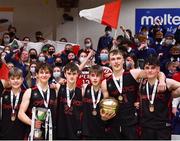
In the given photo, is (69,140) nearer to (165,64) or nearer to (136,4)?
(165,64)

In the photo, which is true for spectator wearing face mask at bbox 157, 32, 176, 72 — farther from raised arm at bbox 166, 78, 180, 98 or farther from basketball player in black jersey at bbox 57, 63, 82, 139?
basketball player in black jersey at bbox 57, 63, 82, 139

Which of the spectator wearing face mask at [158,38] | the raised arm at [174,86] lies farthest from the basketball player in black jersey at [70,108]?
the spectator wearing face mask at [158,38]

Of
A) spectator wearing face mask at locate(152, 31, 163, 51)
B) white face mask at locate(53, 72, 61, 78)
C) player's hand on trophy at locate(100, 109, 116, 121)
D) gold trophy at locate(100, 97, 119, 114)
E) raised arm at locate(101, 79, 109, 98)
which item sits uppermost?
spectator wearing face mask at locate(152, 31, 163, 51)

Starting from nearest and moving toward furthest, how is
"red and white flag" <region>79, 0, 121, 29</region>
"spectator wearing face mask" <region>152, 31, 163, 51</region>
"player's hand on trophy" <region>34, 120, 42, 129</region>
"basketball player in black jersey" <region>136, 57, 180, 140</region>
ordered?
"player's hand on trophy" <region>34, 120, 42, 129</region> → "basketball player in black jersey" <region>136, 57, 180, 140</region> → "red and white flag" <region>79, 0, 121, 29</region> → "spectator wearing face mask" <region>152, 31, 163, 51</region>

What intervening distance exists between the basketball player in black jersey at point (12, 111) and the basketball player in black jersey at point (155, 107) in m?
1.79

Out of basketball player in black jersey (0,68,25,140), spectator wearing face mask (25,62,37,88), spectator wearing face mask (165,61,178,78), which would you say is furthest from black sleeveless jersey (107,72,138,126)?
spectator wearing face mask (165,61,178,78)

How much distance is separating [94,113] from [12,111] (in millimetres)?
1210

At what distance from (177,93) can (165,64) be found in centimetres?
431

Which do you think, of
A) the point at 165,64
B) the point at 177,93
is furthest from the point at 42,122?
the point at 165,64

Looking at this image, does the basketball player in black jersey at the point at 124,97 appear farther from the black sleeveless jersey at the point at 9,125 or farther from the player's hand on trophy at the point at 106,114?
the black sleeveless jersey at the point at 9,125

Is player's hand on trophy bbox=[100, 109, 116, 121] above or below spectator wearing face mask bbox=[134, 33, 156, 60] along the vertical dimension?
below

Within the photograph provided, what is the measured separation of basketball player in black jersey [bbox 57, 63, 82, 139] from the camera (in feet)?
24.0

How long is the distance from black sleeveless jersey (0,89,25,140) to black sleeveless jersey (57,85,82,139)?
1.84ft

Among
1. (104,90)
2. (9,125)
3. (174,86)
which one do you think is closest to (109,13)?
(104,90)
